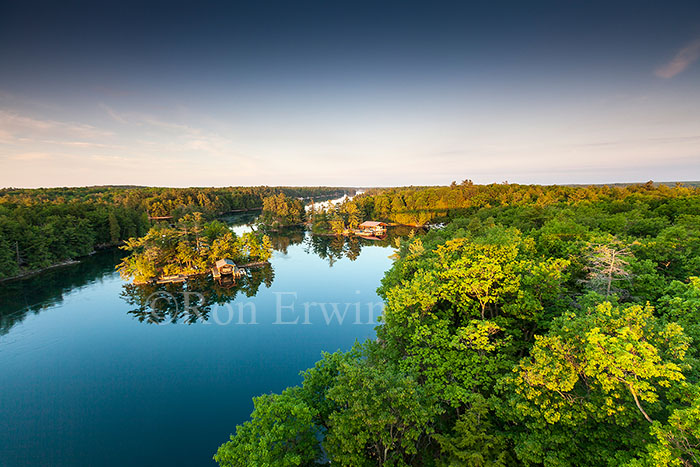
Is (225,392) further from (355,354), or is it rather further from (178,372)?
(355,354)

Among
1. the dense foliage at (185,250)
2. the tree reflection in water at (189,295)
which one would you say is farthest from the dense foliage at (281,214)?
the tree reflection in water at (189,295)

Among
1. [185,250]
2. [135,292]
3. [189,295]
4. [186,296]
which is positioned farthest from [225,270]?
[135,292]

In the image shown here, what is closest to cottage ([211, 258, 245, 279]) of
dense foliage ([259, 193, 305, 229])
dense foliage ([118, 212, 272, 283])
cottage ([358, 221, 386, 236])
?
dense foliage ([118, 212, 272, 283])

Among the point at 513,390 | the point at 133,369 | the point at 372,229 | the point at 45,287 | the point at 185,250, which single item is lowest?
the point at 133,369

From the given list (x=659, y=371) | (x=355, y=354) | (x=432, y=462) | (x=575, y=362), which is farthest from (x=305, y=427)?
(x=659, y=371)

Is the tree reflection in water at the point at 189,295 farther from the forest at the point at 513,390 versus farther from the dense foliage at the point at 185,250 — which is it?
the forest at the point at 513,390

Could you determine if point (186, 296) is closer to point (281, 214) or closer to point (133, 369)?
point (133, 369)
